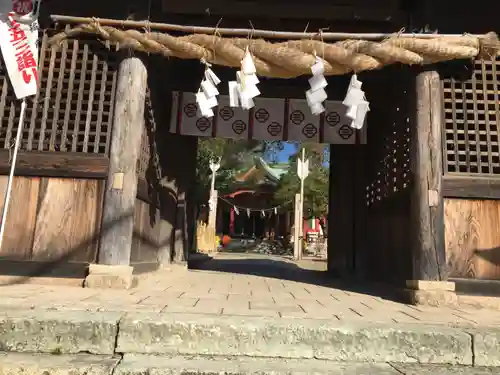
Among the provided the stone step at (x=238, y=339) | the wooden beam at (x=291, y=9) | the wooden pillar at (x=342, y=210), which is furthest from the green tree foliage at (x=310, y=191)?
the stone step at (x=238, y=339)

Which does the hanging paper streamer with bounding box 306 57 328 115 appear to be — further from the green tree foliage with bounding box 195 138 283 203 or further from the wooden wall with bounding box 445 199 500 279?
the green tree foliage with bounding box 195 138 283 203

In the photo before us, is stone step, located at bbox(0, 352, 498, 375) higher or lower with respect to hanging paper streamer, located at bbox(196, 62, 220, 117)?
lower

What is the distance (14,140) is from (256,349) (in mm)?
3874

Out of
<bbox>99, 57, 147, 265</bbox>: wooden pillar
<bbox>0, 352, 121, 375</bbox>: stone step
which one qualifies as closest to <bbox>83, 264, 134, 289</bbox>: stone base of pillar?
<bbox>99, 57, 147, 265</bbox>: wooden pillar

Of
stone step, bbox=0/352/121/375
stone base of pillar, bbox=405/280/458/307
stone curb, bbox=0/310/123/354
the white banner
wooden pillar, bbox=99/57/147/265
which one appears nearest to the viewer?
stone step, bbox=0/352/121/375

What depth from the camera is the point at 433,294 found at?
3.84 metres

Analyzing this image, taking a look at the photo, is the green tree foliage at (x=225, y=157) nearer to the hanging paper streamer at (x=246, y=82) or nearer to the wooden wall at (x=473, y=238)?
the hanging paper streamer at (x=246, y=82)

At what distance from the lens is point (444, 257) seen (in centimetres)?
405

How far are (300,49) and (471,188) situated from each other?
2552mm

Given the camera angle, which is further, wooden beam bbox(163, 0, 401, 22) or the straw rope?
wooden beam bbox(163, 0, 401, 22)

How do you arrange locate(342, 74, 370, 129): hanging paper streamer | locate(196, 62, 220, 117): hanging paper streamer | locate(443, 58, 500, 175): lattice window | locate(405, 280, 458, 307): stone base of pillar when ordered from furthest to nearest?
1. locate(196, 62, 220, 117): hanging paper streamer
2. locate(342, 74, 370, 129): hanging paper streamer
3. locate(443, 58, 500, 175): lattice window
4. locate(405, 280, 458, 307): stone base of pillar

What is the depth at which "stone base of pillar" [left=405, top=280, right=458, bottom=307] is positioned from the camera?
3.81 m

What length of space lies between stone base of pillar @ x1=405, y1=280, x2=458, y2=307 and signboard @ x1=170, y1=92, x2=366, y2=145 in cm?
415

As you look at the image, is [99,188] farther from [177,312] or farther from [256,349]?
[256,349]
